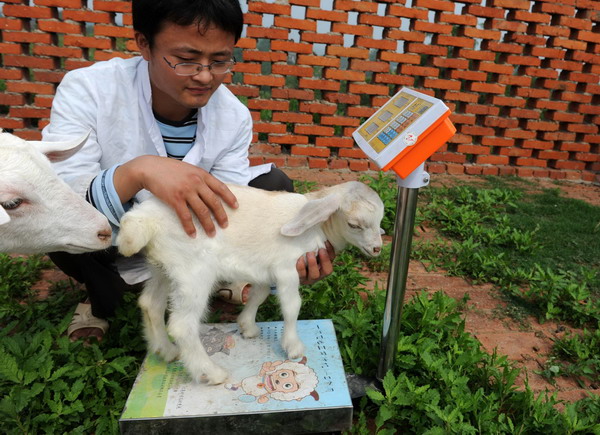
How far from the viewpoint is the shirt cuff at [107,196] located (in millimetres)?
2037

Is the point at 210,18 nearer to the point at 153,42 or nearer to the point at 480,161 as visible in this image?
the point at 153,42

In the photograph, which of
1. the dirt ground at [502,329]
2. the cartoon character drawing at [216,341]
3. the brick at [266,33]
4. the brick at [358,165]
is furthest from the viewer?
the brick at [358,165]

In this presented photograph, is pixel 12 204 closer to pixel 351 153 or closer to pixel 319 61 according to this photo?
pixel 319 61

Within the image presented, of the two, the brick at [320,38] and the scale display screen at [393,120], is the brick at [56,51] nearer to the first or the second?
the brick at [320,38]

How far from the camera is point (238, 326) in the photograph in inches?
95.8

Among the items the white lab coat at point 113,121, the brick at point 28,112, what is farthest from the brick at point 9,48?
the white lab coat at point 113,121

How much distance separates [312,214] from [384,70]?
4.06m

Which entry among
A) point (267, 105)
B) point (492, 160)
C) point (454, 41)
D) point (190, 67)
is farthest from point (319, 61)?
point (190, 67)

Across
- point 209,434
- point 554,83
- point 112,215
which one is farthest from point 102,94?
point 554,83

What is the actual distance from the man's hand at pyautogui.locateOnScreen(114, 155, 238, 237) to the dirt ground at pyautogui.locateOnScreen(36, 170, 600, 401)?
5.04 ft


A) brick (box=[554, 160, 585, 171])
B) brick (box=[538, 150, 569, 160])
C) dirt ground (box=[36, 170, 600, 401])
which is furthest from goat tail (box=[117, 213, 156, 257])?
brick (box=[554, 160, 585, 171])

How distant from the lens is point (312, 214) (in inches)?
76.1

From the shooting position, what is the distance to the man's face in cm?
201

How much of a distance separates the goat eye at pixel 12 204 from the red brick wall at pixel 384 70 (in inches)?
148
